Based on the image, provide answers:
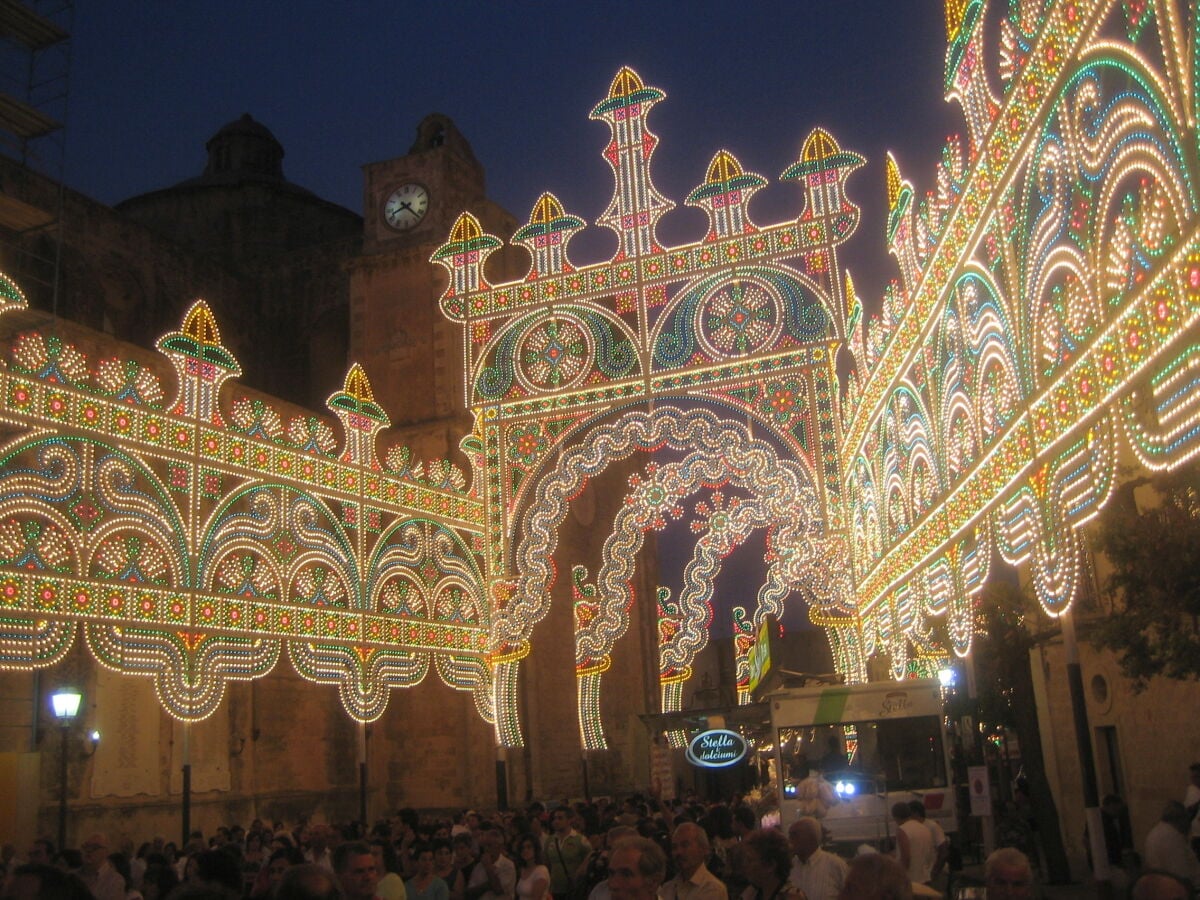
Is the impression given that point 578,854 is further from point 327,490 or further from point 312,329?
point 312,329

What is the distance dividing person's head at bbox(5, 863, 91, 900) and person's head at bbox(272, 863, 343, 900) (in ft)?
2.24

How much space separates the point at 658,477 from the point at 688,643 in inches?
115

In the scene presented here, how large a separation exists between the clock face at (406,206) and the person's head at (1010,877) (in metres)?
25.0

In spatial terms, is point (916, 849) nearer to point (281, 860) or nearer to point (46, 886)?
point (281, 860)

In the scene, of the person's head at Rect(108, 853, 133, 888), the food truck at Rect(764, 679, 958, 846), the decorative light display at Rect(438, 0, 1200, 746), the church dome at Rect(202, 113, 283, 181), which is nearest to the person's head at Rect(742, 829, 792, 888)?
the decorative light display at Rect(438, 0, 1200, 746)

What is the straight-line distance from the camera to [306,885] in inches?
169

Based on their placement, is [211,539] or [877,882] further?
[211,539]

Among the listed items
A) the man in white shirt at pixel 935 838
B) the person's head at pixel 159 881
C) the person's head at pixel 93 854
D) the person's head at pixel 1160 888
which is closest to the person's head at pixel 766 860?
the person's head at pixel 1160 888

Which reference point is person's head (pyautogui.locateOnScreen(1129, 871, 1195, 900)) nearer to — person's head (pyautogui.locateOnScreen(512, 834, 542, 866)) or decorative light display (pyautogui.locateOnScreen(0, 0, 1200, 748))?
decorative light display (pyautogui.locateOnScreen(0, 0, 1200, 748))

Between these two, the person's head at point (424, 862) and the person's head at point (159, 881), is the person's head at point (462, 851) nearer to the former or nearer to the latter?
the person's head at point (424, 862)

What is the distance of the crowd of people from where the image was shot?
4395 millimetres

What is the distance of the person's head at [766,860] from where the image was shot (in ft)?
19.0

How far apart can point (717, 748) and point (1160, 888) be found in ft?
39.4

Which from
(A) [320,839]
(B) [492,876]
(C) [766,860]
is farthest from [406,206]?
(C) [766,860]
